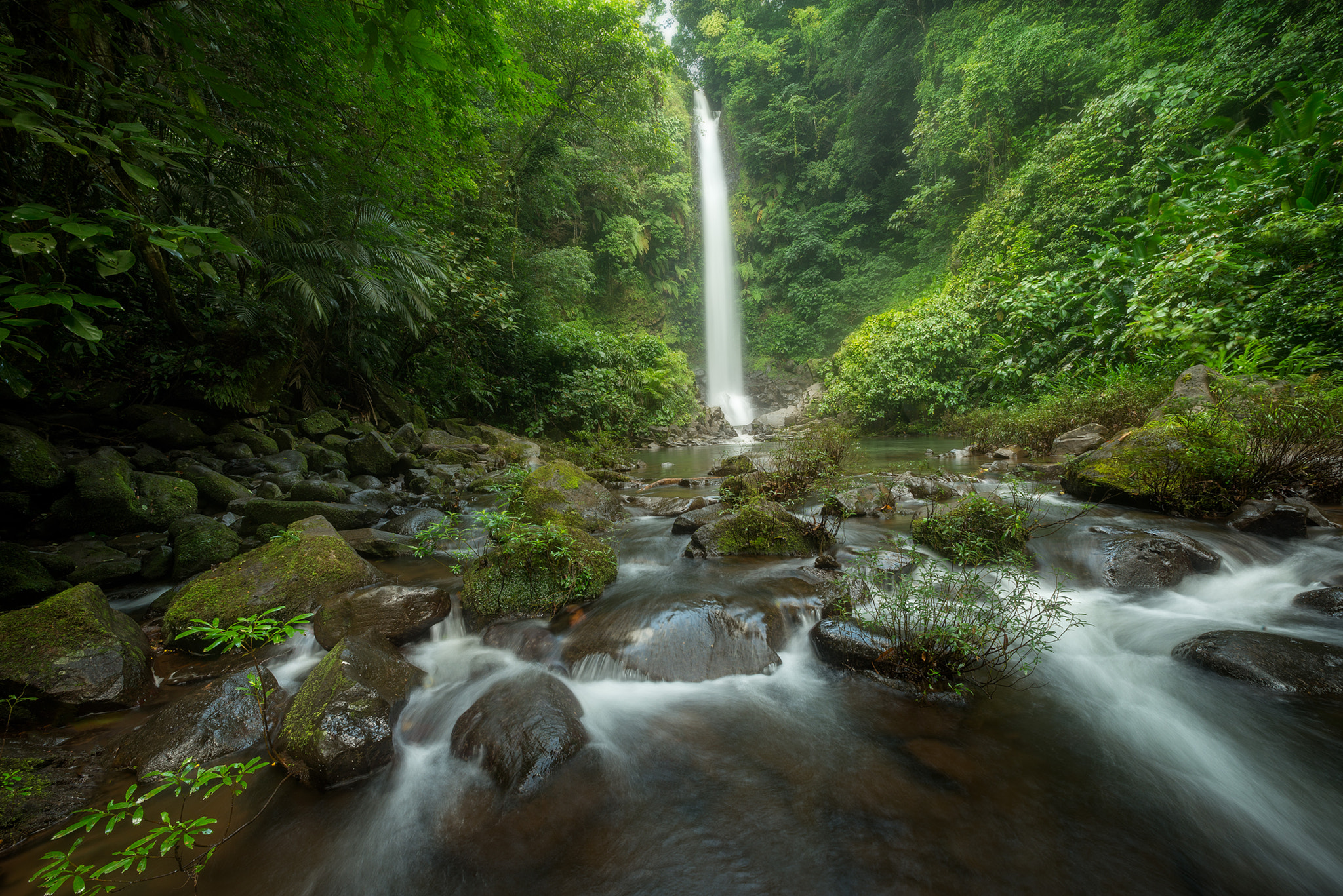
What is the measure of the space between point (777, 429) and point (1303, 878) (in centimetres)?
1764

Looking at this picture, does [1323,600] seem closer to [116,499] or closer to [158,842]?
[158,842]

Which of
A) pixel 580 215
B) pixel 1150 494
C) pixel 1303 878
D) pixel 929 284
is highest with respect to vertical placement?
pixel 580 215

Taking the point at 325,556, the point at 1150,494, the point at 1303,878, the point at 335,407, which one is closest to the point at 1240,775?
the point at 1303,878

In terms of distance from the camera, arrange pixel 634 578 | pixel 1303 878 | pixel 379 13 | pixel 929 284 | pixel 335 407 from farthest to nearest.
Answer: pixel 929 284, pixel 335 407, pixel 634 578, pixel 379 13, pixel 1303 878

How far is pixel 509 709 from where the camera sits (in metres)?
2.58

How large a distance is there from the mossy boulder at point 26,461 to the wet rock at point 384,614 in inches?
117

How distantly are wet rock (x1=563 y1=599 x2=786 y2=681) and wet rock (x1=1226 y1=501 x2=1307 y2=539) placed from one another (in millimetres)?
4406

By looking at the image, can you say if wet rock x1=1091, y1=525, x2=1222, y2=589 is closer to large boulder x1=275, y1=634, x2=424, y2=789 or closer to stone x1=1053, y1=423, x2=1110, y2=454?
stone x1=1053, y1=423, x2=1110, y2=454

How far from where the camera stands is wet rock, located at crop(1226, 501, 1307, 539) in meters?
3.96

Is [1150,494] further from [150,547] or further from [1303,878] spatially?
[150,547]

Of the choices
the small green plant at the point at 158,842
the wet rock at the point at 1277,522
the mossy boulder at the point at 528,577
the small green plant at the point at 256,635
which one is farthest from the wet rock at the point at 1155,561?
the small green plant at the point at 158,842

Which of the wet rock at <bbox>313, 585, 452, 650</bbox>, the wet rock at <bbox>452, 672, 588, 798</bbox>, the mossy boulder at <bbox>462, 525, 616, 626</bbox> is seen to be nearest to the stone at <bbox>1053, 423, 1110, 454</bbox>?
the mossy boulder at <bbox>462, 525, 616, 626</bbox>

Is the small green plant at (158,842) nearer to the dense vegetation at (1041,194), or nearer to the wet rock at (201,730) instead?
the wet rock at (201,730)

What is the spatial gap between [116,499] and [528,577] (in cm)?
368
